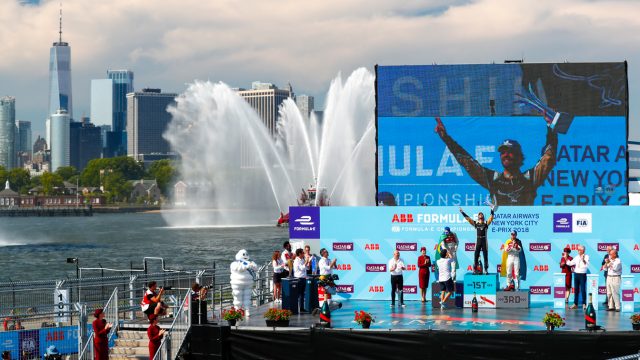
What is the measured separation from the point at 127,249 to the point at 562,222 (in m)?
76.3

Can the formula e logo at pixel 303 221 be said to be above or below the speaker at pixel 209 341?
above

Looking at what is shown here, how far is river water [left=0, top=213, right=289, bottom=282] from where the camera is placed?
7675cm

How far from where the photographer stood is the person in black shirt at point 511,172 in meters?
32.8

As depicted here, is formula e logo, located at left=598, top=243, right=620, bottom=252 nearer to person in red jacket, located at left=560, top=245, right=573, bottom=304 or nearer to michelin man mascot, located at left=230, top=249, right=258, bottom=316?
person in red jacket, located at left=560, top=245, right=573, bottom=304

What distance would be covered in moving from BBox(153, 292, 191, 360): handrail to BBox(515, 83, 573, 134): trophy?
14.9 m

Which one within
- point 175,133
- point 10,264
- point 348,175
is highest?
point 175,133

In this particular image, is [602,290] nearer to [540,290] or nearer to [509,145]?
[540,290]

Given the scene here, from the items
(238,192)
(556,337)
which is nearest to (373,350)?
(556,337)

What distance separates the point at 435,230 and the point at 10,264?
63128 mm

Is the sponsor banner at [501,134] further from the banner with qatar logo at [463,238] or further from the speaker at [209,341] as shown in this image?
the speaker at [209,341]

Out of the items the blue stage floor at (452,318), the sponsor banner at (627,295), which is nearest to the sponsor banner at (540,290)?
the blue stage floor at (452,318)

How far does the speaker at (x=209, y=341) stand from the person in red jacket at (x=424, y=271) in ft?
22.2

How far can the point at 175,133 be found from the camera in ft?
420

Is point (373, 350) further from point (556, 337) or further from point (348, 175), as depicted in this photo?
point (348, 175)
